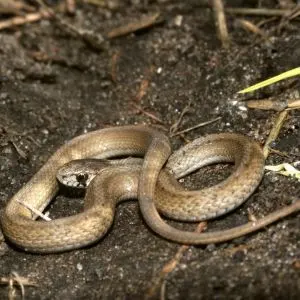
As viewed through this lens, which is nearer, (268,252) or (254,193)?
(268,252)

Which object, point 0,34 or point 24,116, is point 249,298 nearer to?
point 24,116

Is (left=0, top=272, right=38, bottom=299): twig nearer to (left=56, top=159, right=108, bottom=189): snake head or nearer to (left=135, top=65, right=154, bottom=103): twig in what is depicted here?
(left=56, top=159, right=108, bottom=189): snake head

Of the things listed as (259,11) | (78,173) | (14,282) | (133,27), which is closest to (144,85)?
(133,27)

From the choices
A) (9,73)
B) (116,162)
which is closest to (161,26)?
(9,73)

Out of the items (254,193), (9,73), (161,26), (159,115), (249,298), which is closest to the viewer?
(249,298)

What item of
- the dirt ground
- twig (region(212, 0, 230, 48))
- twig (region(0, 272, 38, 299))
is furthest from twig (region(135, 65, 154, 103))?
Answer: twig (region(0, 272, 38, 299))

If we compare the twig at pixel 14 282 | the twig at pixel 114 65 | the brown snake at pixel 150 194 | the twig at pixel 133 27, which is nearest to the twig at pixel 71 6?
the twig at pixel 133 27
